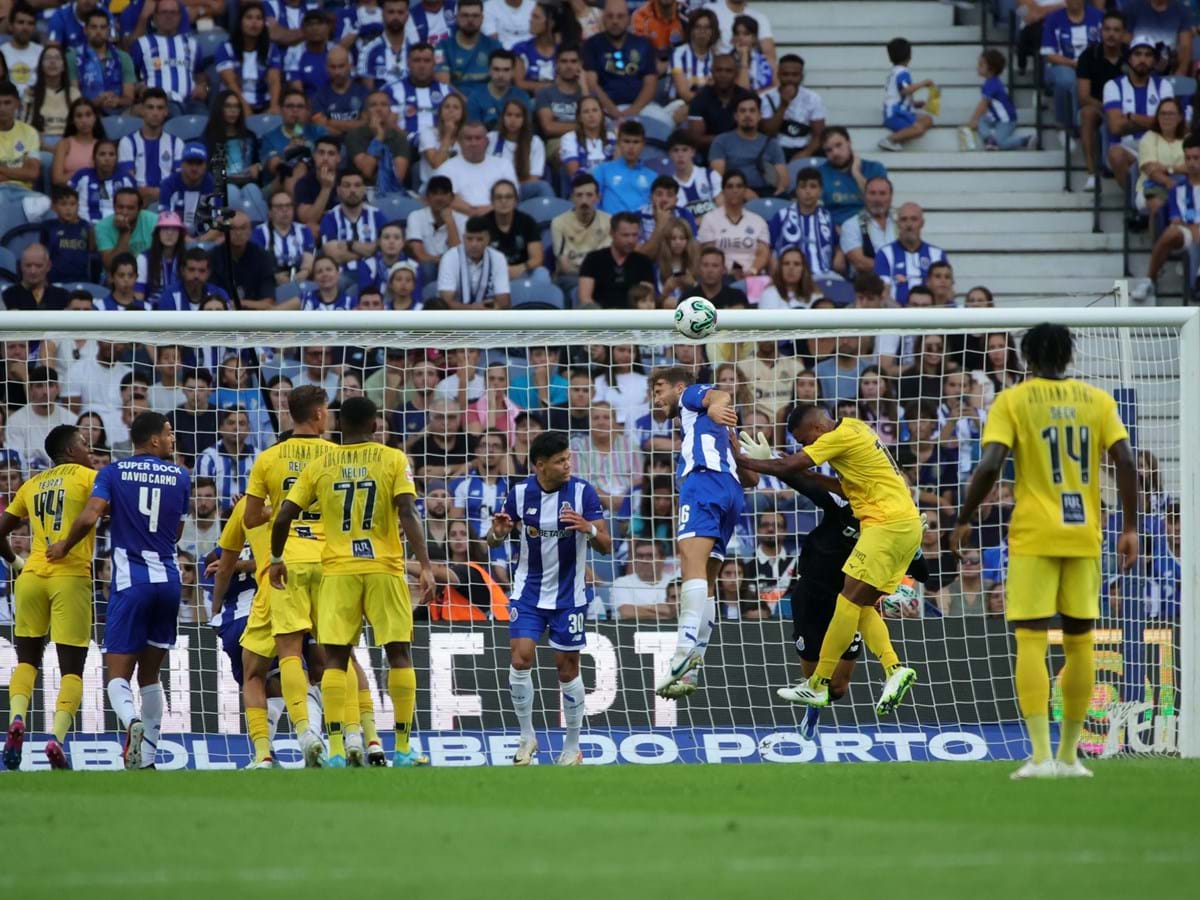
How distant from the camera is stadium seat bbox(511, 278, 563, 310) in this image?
58.0 ft

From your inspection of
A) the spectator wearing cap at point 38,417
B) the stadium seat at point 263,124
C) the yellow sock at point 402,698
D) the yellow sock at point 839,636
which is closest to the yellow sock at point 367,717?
the yellow sock at point 402,698

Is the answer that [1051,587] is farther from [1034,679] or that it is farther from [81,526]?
[81,526]

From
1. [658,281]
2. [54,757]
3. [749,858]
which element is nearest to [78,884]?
[749,858]

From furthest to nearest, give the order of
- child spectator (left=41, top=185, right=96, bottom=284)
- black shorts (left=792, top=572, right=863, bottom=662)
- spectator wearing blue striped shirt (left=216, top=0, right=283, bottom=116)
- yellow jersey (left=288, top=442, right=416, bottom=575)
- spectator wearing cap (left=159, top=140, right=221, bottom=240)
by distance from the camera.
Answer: spectator wearing blue striped shirt (left=216, top=0, right=283, bottom=116) → spectator wearing cap (left=159, top=140, right=221, bottom=240) → child spectator (left=41, top=185, right=96, bottom=284) → black shorts (left=792, top=572, right=863, bottom=662) → yellow jersey (left=288, top=442, right=416, bottom=575)

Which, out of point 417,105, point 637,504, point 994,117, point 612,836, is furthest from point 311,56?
point 612,836

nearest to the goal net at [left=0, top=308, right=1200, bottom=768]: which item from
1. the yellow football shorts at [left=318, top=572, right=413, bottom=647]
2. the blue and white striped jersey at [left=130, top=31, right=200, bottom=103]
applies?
the yellow football shorts at [left=318, top=572, right=413, bottom=647]

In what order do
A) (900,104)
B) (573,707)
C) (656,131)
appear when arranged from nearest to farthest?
(573,707) → (656,131) → (900,104)

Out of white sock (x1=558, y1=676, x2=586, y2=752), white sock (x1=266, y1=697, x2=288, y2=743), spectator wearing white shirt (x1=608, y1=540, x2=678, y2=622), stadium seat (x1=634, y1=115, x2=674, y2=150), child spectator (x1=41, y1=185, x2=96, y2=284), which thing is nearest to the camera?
white sock (x1=558, y1=676, x2=586, y2=752)

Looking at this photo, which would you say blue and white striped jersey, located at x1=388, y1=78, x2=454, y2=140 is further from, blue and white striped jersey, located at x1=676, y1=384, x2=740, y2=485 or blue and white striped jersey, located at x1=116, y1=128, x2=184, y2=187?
blue and white striped jersey, located at x1=676, y1=384, x2=740, y2=485

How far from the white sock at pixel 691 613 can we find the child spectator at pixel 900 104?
10.4 metres

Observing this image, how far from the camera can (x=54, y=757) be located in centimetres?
1223

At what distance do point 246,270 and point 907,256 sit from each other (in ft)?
22.1

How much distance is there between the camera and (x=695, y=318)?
12.3 m

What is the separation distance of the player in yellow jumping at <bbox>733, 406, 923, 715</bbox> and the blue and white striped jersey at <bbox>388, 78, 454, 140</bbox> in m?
8.57
